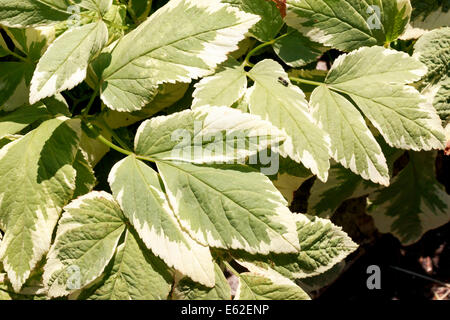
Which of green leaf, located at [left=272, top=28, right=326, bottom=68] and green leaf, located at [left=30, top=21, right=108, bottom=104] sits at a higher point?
green leaf, located at [left=30, top=21, right=108, bottom=104]

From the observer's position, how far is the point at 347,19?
0.99 m

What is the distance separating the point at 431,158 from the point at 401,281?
0.61 metres

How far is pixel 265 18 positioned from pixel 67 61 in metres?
0.40

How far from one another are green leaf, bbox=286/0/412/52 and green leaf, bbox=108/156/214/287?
1.45ft

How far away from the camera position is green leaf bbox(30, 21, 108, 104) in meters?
0.82

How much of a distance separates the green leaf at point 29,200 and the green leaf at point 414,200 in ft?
2.66

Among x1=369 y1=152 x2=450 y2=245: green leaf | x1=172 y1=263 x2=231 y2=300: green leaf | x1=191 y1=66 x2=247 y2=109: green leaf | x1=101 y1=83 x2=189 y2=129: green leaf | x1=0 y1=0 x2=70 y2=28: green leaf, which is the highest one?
x1=0 y1=0 x2=70 y2=28: green leaf

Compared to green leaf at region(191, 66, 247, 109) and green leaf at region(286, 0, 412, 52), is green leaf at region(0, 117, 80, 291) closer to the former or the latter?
green leaf at region(191, 66, 247, 109)

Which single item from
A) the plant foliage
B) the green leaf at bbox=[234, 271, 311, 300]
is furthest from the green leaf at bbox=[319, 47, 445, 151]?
the green leaf at bbox=[234, 271, 311, 300]

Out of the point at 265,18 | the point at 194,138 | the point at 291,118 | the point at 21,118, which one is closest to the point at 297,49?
the point at 265,18

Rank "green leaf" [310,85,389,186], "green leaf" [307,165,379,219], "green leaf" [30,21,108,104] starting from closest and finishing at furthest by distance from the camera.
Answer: "green leaf" [30,21,108,104], "green leaf" [310,85,389,186], "green leaf" [307,165,379,219]

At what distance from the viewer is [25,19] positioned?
902 mm

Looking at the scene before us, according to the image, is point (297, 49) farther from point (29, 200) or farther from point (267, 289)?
point (29, 200)

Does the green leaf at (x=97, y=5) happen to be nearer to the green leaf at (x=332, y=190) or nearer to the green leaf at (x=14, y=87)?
the green leaf at (x=14, y=87)
